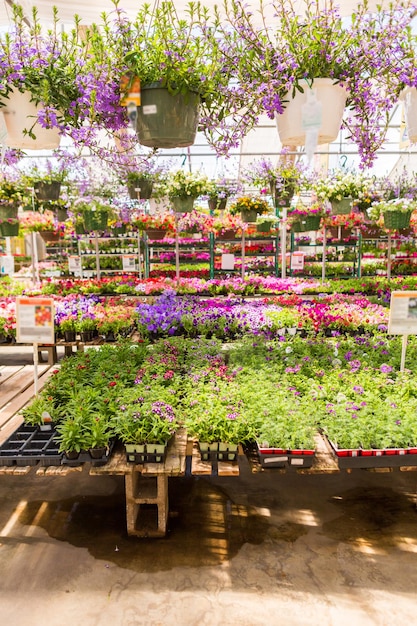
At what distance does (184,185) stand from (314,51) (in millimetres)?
3331

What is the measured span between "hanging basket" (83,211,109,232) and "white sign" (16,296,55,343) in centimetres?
392

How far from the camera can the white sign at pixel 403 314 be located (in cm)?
305

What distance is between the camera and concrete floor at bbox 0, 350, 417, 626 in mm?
2156

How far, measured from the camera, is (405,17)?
2.24 meters

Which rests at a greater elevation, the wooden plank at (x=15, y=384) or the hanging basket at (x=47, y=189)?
the hanging basket at (x=47, y=189)

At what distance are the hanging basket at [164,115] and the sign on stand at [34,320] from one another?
1196 millimetres

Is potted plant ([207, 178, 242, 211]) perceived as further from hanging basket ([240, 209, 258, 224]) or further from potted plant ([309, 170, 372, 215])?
potted plant ([309, 170, 372, 215])

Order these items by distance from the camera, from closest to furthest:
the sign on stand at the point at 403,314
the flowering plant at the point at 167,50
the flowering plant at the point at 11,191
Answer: the flowering plant at the point at 167,50 < the sign on stand at the point at 403,314 < the flowering plant at the point at 11,191

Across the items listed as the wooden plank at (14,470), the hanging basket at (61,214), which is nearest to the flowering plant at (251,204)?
the hanging basket at (61,214)

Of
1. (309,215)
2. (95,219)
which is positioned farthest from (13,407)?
(309,215)

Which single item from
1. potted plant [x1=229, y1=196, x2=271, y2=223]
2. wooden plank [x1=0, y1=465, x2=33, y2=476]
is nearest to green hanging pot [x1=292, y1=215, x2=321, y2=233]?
potted plant [x1=229, y1=196, x2=271, y2=223]

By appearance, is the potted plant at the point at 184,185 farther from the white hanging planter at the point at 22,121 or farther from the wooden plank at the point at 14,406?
the white hanging planter at the point at 22,121

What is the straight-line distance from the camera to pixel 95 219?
664 cm

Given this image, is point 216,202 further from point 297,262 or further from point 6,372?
point 6,372
